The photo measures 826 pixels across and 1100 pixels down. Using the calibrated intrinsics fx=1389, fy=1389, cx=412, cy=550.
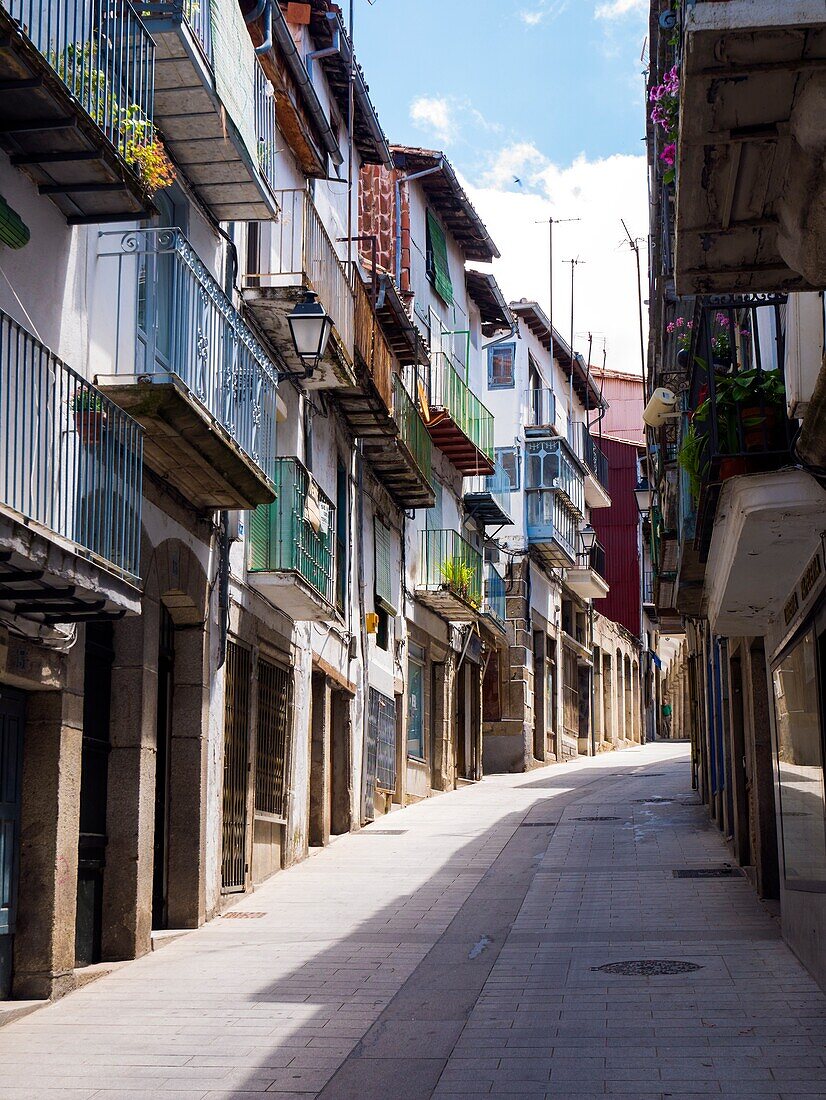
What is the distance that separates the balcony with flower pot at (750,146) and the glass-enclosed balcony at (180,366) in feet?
15.6

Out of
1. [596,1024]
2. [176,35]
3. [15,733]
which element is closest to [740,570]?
[596,1024]

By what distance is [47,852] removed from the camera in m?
9.52

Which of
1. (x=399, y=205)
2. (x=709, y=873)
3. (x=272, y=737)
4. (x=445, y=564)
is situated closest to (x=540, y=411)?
(x=445, y=564)

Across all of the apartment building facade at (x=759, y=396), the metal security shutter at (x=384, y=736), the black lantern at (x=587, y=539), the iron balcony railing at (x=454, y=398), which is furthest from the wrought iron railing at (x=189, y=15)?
the black lantern at (x=587, y=539)

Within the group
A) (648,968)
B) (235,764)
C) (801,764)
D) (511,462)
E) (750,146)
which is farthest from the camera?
(511,462)

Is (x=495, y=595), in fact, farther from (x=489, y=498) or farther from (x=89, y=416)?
(x=89, y=416)

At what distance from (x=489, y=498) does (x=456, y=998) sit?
63.8ft

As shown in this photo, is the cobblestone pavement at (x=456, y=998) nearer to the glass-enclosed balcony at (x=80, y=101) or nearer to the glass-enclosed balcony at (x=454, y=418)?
the glass-enclosed balcony at (x=80, y=101)

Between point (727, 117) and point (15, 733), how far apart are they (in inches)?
252

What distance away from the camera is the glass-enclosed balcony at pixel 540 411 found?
3406 cm

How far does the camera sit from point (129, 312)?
10.6 metres

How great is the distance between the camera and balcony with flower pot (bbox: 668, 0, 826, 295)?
501 centimetres

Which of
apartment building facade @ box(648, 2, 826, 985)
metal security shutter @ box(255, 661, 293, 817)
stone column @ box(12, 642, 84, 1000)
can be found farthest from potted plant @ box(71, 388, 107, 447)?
metal security shutter @ box(255, 661, 293, 817)

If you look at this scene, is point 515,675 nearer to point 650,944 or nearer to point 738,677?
point 738,677
